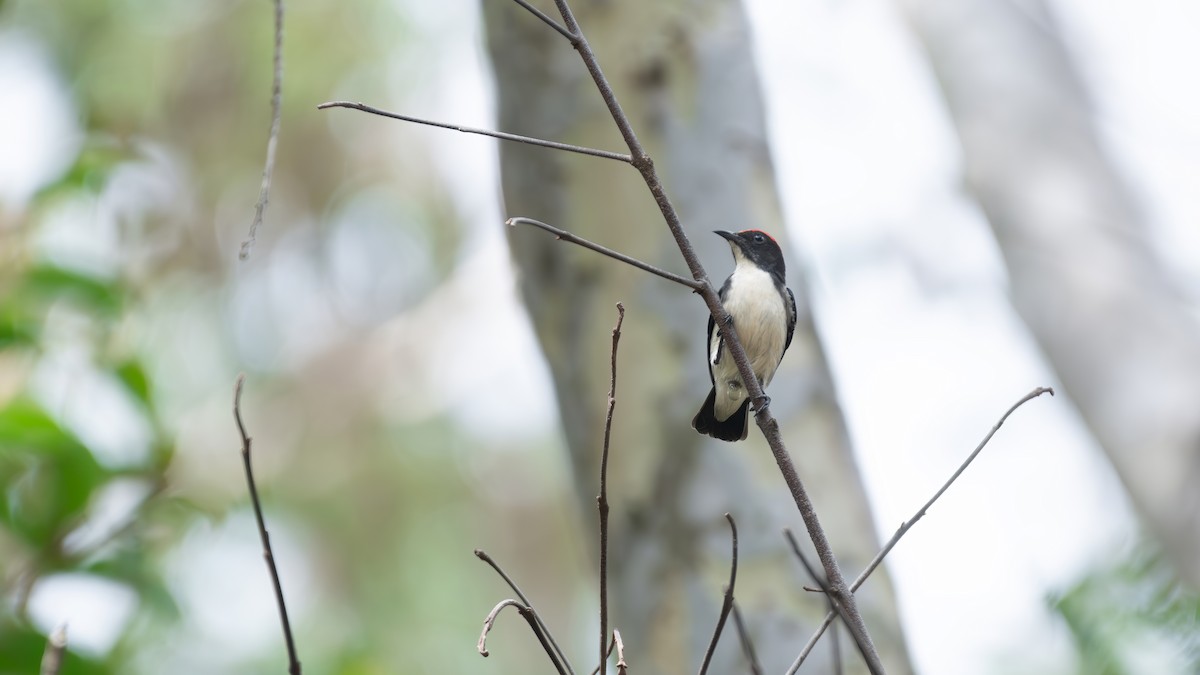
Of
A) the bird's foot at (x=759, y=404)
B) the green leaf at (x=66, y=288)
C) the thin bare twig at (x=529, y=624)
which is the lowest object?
the thin bare twig at (x=529, y=624)

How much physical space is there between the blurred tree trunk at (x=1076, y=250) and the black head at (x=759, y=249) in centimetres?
218

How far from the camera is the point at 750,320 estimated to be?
2686 mm

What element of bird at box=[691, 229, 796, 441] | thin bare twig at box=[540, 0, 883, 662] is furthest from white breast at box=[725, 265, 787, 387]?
thin bare twig at box=[540, 0, 883, 662]

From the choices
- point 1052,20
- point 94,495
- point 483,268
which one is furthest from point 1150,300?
point 483,268

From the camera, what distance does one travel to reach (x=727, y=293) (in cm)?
282

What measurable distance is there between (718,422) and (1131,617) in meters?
0.94

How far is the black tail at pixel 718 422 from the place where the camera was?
7.60 feet

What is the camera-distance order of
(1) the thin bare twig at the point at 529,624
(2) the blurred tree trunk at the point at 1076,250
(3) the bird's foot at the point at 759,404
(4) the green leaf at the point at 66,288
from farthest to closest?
(2) the blurred tree trunk at the point at 1076,250, (4) the green leaf at the point at 66,288, (3) the bird's foot at the point at 759,404, (1) the thin bare twig at the point at 529,624

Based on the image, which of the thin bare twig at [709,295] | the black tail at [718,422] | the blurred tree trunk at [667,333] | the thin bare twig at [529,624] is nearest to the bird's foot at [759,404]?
the thin bare twig at [709,295]

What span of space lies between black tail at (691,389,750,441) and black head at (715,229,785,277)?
17.7 inches

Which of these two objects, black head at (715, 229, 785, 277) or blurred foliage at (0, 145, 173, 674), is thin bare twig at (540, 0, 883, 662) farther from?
blurred foliage at (0, 145, 173, 674)

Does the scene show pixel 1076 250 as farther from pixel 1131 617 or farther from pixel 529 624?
pixel 529 624

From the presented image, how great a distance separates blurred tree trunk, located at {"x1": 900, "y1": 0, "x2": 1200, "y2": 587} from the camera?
4387mm

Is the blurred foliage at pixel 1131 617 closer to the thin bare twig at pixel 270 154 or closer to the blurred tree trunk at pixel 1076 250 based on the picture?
the thin bare twig at pixel 270 154
